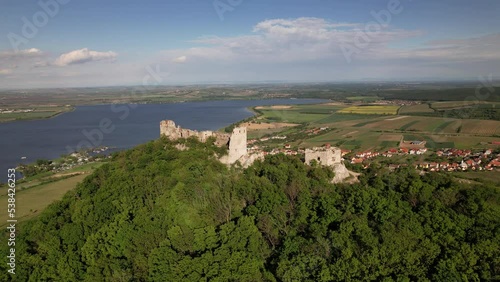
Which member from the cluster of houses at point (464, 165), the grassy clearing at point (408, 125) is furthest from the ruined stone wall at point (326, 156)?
the grassy clearing at point (408, 125)

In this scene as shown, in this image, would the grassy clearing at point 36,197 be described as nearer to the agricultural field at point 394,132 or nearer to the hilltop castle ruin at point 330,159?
the hilltop castle ruin at point 330,159

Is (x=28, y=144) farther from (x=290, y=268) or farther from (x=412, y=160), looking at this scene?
(x=290, y=268)

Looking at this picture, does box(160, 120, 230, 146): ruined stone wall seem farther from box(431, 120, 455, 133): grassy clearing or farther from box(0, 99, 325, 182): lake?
box(431, 120, 455, 133): grassy clearing

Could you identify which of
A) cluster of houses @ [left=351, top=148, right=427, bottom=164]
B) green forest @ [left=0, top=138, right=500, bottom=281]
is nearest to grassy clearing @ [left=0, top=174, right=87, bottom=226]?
green forest @ [left=0, top=138, right=500, bottom=281]

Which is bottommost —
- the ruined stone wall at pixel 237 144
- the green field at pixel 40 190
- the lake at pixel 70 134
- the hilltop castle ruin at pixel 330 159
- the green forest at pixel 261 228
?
the green field at pixel 40 190

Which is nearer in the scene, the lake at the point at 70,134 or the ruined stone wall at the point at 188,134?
the ruined stone wall at the point at 188,134

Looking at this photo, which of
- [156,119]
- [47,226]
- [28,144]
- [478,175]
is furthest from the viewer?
[156,119]

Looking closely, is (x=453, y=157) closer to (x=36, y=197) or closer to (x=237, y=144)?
(x=237, y=144)

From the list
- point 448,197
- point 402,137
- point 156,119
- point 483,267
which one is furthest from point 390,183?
point 156,119
